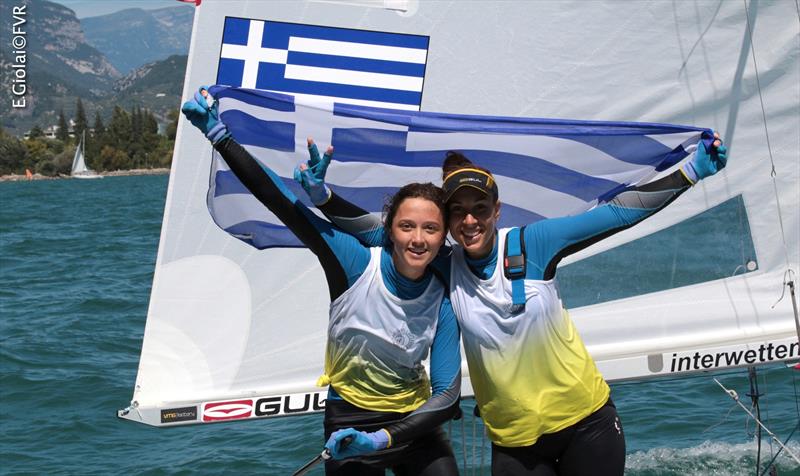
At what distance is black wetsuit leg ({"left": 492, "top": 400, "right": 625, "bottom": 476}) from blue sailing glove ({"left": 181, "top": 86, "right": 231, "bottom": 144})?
114cm

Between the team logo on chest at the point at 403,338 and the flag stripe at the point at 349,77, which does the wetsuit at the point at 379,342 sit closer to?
the team logo on chest at the point at 403,338

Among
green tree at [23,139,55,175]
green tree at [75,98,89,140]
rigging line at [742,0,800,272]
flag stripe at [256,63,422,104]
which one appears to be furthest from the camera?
green tree at [75,98,89,140]

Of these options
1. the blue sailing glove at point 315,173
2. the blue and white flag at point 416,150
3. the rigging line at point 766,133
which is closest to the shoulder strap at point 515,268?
the blue sailing glove at point 315,173

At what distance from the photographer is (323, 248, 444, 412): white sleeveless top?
8.84 ft

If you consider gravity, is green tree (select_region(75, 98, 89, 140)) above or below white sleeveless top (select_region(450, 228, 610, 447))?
above

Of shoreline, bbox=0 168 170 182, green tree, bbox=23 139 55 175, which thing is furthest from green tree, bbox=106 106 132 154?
green tree, bbox=23 139 55 175

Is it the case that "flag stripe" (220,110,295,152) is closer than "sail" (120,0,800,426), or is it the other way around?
"flag stripe" (220,110,295,152)

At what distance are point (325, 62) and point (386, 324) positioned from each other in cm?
167

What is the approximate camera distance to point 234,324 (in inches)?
164

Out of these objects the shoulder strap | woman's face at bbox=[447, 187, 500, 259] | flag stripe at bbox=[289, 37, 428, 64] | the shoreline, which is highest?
the shoreline

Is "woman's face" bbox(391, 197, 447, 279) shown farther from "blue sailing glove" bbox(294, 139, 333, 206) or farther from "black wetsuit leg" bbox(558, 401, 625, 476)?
"black wetsuit leg" bbox(558, 401, 625, 476)

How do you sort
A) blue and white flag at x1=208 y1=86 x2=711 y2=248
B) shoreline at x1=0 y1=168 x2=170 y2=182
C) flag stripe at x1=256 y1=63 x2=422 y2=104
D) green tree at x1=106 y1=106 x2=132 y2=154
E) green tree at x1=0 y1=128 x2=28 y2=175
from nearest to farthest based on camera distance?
blue and white flag at x1=208 y1=86 x2=711 y2=248
flag stripe at x1=256 y1=63 x2=422 y2=104
shoreline at x1=0 y1=168 x2=170 y2=182
green tree at x1=0 y1=128 x2=28 y2=175
green tree at x1=106 y1=106 x2=132 y2=154

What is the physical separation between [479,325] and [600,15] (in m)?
1.93

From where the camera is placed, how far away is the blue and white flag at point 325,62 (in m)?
4.02
